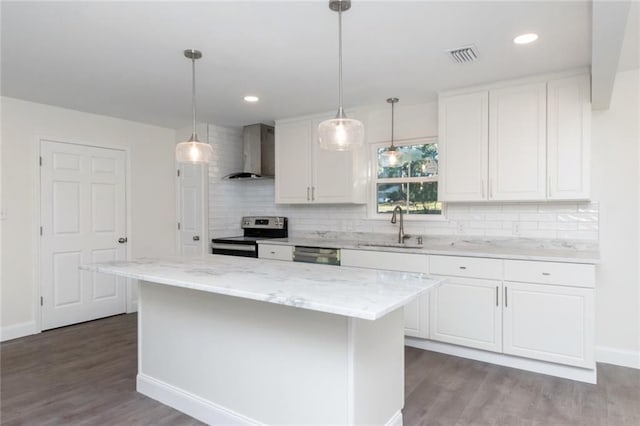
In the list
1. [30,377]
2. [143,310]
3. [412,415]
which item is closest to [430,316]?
[412,415]

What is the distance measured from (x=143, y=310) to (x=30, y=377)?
3.83 feet

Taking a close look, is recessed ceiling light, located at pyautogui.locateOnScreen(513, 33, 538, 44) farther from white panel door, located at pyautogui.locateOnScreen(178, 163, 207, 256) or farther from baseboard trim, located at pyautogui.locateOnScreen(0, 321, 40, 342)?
baseboard trim, located at pyautogui.locateOnScreen(0, 321, 40, 342)

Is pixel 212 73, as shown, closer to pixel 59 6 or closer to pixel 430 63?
pixel 59 6

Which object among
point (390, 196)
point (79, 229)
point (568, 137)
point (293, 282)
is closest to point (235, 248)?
point (79, 229)

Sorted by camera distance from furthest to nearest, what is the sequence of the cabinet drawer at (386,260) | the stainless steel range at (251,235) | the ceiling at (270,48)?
1. the stainless steel range at (251,235)
2. the cabinet drawer at (386,260)
3. the ceiling at (270,48)

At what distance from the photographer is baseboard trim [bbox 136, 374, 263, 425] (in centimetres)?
222

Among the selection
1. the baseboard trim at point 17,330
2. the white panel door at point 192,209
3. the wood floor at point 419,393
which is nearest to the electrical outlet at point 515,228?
the wood floor at point 419,393

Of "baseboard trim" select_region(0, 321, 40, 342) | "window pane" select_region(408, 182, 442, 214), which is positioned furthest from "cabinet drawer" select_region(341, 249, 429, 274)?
"baseboard trim" select_region(0, 321, 40, 342)

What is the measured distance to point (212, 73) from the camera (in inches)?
123

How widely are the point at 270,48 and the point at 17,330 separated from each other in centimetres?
371

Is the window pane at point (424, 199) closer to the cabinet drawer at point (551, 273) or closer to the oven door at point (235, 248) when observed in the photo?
the cabinet drawer at point (551, 273)

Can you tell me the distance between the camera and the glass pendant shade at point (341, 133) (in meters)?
2.02

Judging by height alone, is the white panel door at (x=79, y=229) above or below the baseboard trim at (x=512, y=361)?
above

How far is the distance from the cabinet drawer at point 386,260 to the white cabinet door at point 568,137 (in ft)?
3.90
